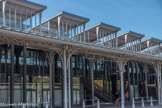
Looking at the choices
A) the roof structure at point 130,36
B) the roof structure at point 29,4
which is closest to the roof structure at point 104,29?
the roof structure at point 130,36

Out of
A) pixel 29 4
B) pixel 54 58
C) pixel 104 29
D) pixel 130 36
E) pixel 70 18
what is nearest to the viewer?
pixel 29 4

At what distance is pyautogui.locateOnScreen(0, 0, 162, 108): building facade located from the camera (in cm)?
1721

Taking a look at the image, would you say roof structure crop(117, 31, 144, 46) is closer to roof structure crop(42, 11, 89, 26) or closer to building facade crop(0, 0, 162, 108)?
building facade crop(0, 0, 162, 108)

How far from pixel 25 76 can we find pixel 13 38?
6621mm

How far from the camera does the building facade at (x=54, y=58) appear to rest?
1721 cm

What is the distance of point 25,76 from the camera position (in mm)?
21031

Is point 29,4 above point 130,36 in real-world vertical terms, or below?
above

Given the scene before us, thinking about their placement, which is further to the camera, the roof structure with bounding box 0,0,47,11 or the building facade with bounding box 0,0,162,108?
the roof structure with bounding box 0,0,47,11

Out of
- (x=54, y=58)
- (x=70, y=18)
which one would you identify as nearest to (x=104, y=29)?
(x=70, y=18)

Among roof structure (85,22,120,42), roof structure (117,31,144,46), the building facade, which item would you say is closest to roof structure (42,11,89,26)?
the building facade

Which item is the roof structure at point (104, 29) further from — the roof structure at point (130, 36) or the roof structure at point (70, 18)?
the roof structure at point (130, 36)

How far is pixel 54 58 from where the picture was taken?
24484 mm

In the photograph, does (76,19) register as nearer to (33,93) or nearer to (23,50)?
(23,50)

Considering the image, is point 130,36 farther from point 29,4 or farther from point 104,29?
point 29,4
